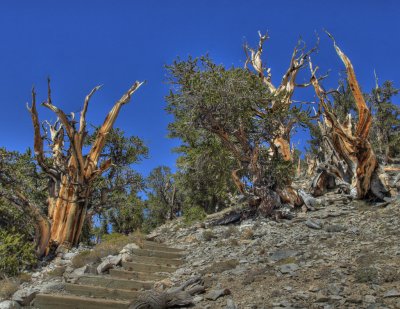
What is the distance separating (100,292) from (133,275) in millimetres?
1149

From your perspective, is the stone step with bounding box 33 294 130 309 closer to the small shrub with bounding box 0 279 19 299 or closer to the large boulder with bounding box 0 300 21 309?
the large boulder with bounding box 0 300 21 309

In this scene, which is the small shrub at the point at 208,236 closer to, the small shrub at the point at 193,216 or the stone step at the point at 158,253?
the stone step at the point at 158,253

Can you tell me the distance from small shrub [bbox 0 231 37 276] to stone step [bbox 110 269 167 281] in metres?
3.32

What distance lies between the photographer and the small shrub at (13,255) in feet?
33.1

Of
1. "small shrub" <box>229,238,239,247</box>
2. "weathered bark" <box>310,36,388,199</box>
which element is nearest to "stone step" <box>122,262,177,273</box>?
"small shrub" <box>229,238,239,247</box>

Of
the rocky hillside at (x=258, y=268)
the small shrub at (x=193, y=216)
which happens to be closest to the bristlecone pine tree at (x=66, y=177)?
the rocky hillside at (x=258, y=268)

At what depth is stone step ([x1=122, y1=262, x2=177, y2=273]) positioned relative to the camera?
29.2 ft

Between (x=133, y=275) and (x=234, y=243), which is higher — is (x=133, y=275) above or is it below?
below

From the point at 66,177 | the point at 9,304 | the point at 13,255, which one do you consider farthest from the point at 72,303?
the point at 66,177

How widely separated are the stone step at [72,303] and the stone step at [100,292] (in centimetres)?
63

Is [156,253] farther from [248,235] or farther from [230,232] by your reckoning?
[248,235]

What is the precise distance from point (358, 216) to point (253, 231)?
2715 millimetres

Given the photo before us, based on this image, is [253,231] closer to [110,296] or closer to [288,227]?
[288,227]

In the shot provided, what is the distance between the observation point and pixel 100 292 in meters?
7.47
